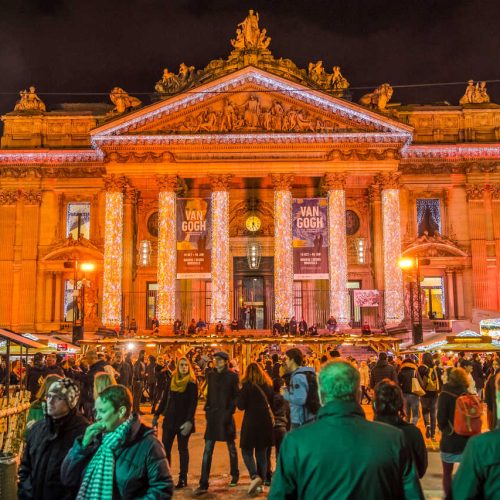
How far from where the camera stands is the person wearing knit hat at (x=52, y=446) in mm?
5148

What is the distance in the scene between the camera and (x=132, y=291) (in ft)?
124

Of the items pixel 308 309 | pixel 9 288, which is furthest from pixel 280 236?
pixel 9 288

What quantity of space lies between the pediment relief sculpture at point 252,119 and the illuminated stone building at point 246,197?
8 centimetres

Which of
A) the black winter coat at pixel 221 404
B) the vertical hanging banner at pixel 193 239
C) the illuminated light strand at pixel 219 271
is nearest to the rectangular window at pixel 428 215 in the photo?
the illuminated light strand at pixel 219 271

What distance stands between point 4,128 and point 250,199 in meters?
16.4

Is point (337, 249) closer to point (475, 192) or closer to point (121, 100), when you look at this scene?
point (475, 192)

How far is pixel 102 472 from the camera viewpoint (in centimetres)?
455

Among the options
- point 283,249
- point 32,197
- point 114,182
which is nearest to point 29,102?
point 32,197

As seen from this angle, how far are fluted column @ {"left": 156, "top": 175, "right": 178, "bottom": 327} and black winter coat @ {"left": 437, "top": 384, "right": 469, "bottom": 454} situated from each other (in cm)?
2722

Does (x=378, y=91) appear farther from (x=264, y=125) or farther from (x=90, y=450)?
(x=90, y=450)

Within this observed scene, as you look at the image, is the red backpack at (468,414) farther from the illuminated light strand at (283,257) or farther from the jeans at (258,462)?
the illuminated light strand at (283,257)

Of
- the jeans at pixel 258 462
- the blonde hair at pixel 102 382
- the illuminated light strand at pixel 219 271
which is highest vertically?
the illuminated light strand at pixel 219 271

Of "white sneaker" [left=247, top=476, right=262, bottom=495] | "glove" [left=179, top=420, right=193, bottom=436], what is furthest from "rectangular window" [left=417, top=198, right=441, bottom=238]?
"white sneaker" [left=247, top=476, right=262, bottom=495]

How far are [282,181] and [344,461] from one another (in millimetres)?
32923
